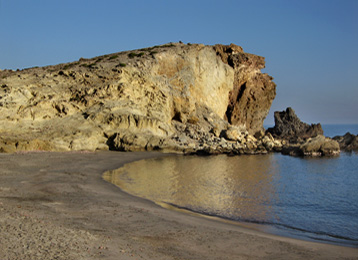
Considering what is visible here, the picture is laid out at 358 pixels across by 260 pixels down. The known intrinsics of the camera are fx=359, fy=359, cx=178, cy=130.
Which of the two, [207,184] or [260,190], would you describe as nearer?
[260,190]

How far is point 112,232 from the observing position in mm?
10500

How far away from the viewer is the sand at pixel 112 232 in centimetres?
848

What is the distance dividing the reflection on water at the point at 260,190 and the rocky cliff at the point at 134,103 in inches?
272

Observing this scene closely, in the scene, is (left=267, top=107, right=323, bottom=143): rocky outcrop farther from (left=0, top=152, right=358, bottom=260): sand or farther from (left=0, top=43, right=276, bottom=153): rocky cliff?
(left=0, top=152, right=358, bottom=260): sand

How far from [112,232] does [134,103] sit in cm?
3266

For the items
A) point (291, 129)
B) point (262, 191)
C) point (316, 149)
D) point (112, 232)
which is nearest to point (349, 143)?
point (291, 129)

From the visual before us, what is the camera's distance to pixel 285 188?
23.2 m

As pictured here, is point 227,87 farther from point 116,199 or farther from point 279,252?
point 279,252

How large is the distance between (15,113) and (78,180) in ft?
62.2

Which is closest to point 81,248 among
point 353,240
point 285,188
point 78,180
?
point 353,240

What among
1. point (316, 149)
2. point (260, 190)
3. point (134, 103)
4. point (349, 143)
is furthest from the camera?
point (349, 143)

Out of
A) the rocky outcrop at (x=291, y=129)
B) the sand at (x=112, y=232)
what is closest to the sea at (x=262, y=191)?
the sand at (x=112, y=232)

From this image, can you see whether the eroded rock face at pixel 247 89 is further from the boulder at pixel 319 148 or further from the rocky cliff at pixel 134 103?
the boulder at pixel 319 148

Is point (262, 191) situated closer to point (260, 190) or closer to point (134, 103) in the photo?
point (260, 190)
